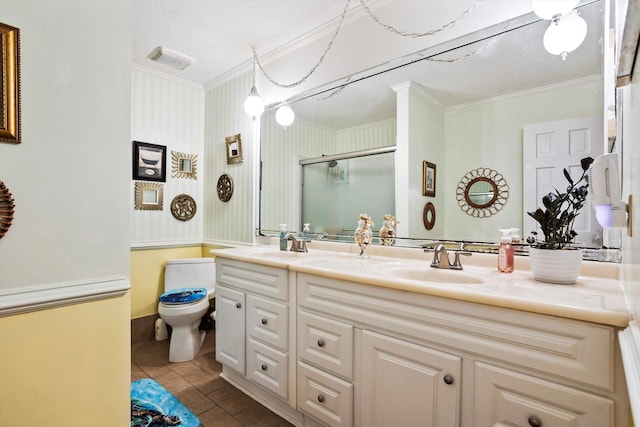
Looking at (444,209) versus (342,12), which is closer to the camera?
(444,209)

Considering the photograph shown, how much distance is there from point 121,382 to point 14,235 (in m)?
0.64

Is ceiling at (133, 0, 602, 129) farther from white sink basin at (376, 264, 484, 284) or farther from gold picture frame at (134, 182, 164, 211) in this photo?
gold picture frame at (134, 182, 164, 211)

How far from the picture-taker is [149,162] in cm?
296

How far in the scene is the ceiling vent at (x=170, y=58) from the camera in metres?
2.60

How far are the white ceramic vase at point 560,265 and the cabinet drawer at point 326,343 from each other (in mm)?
812

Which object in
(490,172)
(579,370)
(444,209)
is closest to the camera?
(579,370)

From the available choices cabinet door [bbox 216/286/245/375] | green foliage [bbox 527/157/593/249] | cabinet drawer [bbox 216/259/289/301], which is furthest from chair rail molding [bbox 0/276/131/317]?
green foliage [bbox 527/157/593/249]

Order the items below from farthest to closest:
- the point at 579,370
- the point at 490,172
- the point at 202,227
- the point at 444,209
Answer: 1. the point at 202,227
2. the point at 444,209
3. the point at 490,172
4. the point at 579,370

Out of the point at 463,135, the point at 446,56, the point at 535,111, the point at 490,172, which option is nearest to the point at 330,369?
the point at 490,172

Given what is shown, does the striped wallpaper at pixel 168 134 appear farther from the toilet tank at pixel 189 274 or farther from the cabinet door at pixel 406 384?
the cabinet door at pixel 406 384

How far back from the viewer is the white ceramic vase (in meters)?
1.15

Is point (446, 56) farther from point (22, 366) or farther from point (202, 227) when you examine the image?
point (202, 227)

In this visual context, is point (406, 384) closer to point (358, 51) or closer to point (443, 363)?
point (443, 363)

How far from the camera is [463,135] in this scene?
1.63m
